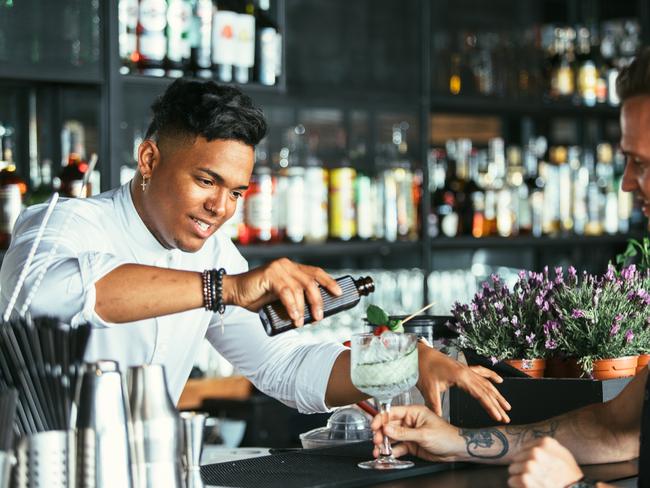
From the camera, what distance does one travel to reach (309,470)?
1.92 m

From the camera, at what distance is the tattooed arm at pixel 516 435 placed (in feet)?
6.42

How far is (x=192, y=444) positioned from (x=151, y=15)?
2.27m

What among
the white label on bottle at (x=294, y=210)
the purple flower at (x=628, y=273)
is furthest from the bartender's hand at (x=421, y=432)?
the white label on bottle at (x=294, y=210)

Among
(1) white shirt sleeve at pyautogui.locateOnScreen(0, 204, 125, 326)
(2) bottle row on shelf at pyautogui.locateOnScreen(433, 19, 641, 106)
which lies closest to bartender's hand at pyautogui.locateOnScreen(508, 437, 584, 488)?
(1) white shirt sleeve at pyautogui.locateOnScreen(0, 204, 125, 326)

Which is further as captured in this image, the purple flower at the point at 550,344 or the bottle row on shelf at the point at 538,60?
the bottle row on shelf at the point at 538,60

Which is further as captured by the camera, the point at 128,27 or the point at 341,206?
the point at 341,206

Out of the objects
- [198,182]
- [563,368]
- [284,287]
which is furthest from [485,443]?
[198,182]

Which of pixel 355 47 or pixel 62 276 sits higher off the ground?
pixel 355 47

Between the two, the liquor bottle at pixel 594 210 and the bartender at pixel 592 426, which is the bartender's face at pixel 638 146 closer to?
the bartender at pixel 592 426

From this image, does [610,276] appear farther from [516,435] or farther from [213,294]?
[213,294]

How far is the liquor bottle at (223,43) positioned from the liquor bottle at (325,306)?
6.22 ft

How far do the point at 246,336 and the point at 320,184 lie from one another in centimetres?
163

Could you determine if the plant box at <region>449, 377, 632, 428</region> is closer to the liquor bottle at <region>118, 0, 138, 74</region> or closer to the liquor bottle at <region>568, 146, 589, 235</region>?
the liquor bottle at <region>118, 0, 138, 74</region>

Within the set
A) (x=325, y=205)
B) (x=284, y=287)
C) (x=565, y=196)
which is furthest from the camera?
(x=565, y=196)
